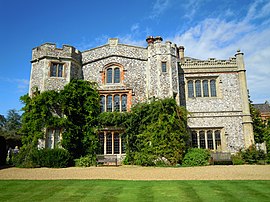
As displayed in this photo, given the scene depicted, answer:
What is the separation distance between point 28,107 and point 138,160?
8.09 metres

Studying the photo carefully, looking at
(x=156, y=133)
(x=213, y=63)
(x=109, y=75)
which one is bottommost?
(x=156, y=133)

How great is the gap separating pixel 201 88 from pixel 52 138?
38.5 ft

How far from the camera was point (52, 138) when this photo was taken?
15.3m

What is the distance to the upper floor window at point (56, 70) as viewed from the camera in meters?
16.4

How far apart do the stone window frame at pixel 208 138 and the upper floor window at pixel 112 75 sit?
7069 mm

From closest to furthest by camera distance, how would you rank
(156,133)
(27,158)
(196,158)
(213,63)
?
(27,158) → (196,158) → (156,133) → (213,63)

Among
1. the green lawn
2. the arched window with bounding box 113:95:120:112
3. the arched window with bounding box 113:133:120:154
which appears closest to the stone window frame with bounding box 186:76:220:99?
the arched window with bounding box 113:95:120:112

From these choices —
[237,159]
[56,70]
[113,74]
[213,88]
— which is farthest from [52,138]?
[213,88]

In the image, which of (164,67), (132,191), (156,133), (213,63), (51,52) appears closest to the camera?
(132,191)

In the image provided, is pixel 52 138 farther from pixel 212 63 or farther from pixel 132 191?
pixel 212 63

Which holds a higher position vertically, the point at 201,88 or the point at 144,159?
the point at 201,88

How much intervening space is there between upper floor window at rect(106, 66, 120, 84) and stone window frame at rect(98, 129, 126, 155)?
160 inches

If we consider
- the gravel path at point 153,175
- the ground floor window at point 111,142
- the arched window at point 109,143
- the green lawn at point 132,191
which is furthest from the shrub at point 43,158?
the green lawn at point 132,191

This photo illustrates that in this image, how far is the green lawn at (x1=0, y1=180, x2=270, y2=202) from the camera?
6242 mm
